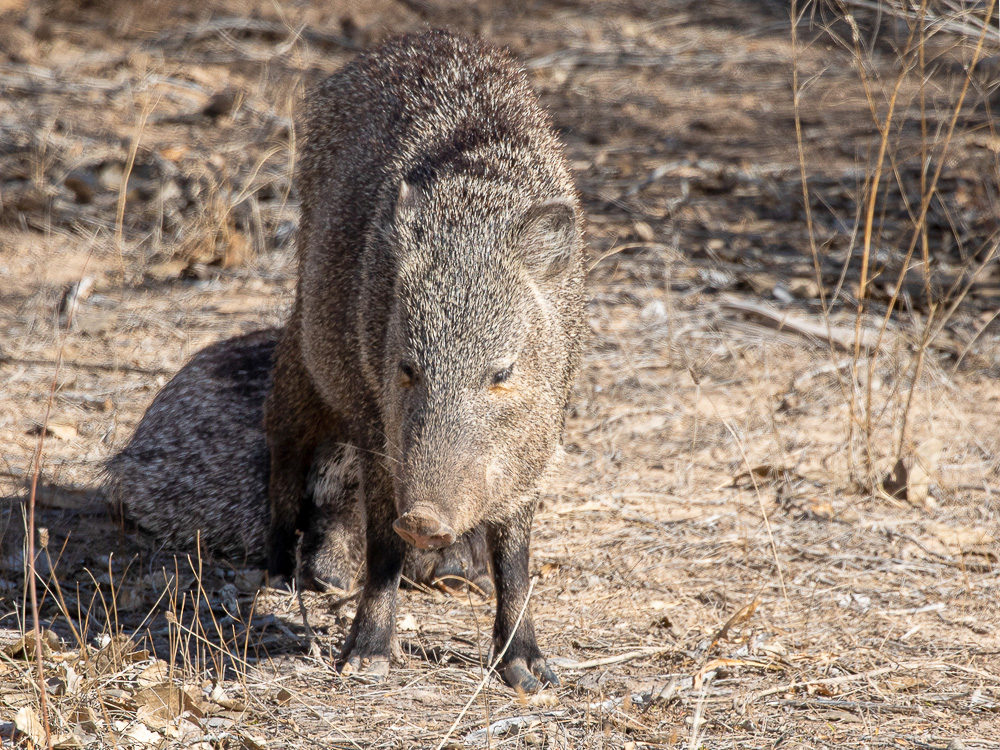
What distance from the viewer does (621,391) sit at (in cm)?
538

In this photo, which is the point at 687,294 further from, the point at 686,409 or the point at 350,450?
the point at 350,450

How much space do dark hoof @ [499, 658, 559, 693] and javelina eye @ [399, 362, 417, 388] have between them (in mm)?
916

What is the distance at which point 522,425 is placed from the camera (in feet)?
10.1

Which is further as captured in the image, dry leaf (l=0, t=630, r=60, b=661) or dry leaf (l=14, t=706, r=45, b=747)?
dry leaf (l=0, t=630, r=60, b=661)

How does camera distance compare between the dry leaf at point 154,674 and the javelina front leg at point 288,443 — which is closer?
the dry leaf at point 154,674

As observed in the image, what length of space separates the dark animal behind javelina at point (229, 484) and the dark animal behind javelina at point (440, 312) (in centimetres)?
20

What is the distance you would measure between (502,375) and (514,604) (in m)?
0.79

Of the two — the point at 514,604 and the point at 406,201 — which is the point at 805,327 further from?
the point at 406,201

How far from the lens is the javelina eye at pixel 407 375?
9.75 feet

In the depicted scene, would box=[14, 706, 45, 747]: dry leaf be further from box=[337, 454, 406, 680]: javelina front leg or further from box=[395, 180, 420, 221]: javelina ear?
box=[395, 180, 420, 221]: javelina ear

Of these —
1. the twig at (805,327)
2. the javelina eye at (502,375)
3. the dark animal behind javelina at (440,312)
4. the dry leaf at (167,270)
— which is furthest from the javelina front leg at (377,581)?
the dry leaf at (167,270)

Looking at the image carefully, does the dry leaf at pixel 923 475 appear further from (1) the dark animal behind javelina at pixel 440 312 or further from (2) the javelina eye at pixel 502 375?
(2) the javelina eye at pixel 502 375

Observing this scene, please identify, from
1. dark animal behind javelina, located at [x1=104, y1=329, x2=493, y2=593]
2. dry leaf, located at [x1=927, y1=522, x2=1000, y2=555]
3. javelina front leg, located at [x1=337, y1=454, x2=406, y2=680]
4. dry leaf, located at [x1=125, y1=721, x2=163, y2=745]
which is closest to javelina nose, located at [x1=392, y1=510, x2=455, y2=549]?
javelina front leg, located at [x1=337, y1=454, x2=406, y2=680]

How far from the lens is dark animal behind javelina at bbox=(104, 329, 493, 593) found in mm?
4070
